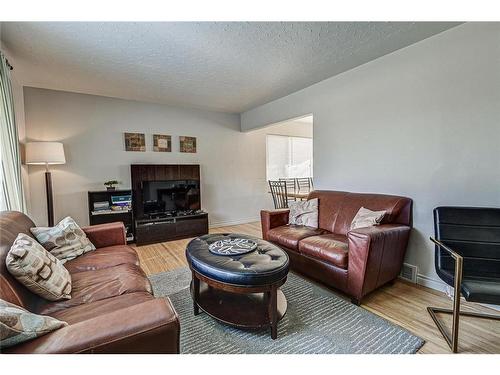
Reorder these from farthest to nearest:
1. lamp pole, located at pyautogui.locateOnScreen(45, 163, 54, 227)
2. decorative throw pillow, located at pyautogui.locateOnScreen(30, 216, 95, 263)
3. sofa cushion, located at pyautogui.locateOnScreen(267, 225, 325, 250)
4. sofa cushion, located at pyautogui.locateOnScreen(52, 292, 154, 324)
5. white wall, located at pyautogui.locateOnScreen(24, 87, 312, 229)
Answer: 1. white wall, located at pyautogui.locateOnScreen(24, 87, 312, 229)
2. lamp pole, located at pyautogui.locateOnScreen(45, 163, 54, 227)
3. sofa cushion, located at pyautogui.locateOnScreen(267, 225, 325, 250)
4. decorative throw pillow, located at pyautogui.locateOnScreen(30, 216, 95, 263)
5. sofa cushion, located at pyautogui.locateOnScreen(52, 292, 154, 324)

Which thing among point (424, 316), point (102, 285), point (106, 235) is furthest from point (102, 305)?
point (424, 316)

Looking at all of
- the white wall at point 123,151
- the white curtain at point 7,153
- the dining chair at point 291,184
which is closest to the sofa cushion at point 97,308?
the white curtain at point 7,153

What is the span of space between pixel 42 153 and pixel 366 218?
13.5ft

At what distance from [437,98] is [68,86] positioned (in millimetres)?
4650

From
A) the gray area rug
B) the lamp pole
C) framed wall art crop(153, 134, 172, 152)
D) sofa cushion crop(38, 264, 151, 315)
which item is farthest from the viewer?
framed wall art crop(153, 134, 172, 152)

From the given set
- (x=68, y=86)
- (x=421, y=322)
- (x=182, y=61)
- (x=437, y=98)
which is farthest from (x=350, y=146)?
(x=68, y=86)

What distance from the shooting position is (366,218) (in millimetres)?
2447

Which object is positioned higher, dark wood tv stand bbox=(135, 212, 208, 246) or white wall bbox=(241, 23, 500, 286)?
white wall bbox=(241, 23, 500, 286)

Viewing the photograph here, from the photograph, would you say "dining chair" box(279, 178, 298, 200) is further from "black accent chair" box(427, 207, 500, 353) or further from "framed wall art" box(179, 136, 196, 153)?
"black accent chair" box(427, 207, 500, 353)

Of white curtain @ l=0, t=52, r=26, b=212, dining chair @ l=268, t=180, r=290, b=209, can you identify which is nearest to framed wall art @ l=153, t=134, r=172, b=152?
white curtain @ l=0, t=52, r=26, b=212

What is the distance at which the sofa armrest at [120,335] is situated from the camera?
0.83 m

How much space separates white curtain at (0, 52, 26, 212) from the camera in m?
2.11

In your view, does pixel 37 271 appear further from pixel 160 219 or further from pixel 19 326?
pixel 160 219

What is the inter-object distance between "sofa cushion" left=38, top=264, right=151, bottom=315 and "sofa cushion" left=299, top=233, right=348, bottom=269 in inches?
60.3
